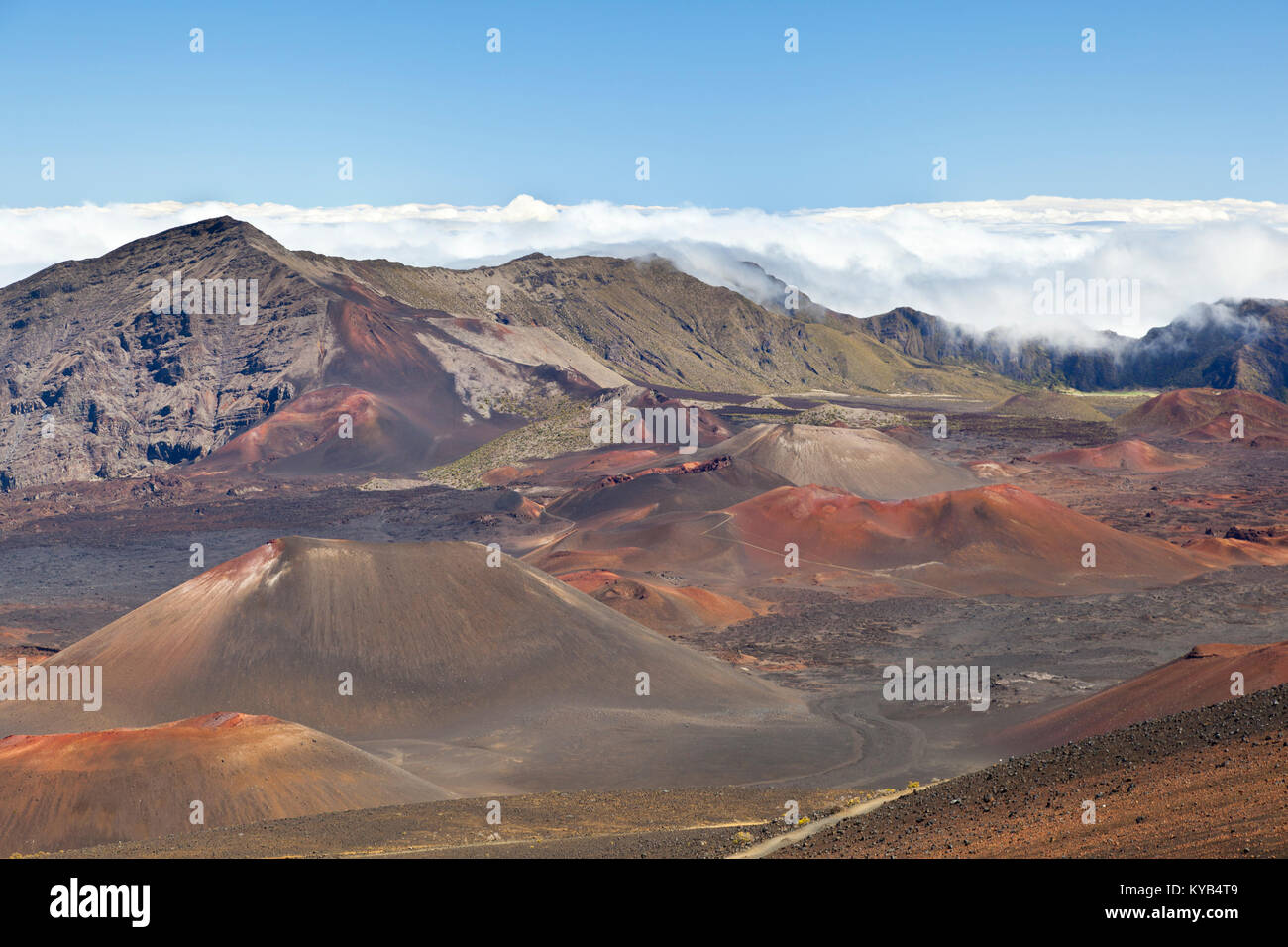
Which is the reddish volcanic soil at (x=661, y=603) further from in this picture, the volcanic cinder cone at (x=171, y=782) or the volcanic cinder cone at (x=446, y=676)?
the volcanic cinder cone at (x=171, y=782)

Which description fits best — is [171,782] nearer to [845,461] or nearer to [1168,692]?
[1168,692]

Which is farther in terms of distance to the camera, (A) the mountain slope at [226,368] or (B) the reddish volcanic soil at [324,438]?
(A) the mountain slope at [226,368]

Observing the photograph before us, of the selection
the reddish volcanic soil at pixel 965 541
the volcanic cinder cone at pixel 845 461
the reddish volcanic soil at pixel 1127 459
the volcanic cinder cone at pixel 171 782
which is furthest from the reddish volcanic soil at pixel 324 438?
the volcanic cinder cone at pixel 171 782

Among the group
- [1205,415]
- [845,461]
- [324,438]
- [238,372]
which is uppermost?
[238,372]

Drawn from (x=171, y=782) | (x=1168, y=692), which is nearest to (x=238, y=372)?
(x=171, y=782)

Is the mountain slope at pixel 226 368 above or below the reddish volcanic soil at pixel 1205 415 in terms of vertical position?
above
